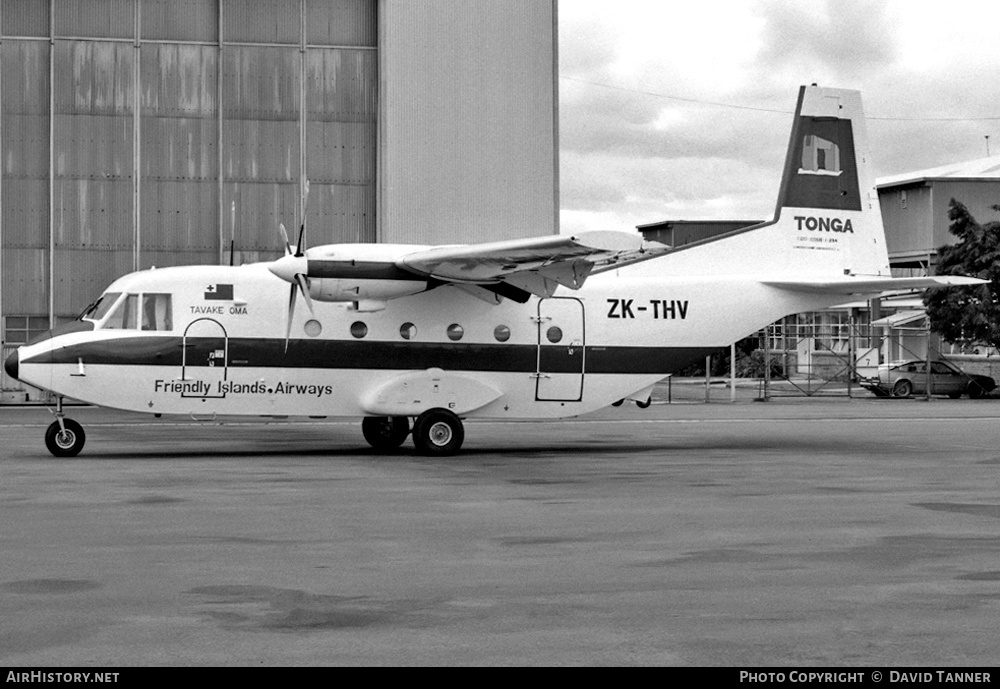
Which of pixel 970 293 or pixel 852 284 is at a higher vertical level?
pixel 970 293

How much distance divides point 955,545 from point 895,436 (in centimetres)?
1576

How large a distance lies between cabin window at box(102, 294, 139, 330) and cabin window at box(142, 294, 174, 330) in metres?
0.13

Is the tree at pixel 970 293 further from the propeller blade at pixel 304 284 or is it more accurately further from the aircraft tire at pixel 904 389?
the propeller blade at pixel 304 284

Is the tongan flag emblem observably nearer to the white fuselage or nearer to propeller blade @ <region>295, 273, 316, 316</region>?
the white fuselage

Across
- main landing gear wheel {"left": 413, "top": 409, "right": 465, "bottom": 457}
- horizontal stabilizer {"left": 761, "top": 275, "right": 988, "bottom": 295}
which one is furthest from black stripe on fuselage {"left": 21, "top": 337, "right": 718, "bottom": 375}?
horizontal stabilizer {"left": 761, "top": 275, "right": 988, "bottom": 295}

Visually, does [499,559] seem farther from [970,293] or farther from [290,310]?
[970,293]

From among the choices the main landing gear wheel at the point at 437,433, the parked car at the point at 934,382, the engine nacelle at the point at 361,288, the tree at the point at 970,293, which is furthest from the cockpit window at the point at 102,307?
the tree at the point at 970,293

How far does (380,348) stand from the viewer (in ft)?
69.8

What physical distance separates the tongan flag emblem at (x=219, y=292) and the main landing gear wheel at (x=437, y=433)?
3813 mm

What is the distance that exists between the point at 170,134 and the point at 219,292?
18.3 m

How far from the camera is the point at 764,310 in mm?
23438

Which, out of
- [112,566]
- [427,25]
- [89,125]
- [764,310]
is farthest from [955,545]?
[89,125]

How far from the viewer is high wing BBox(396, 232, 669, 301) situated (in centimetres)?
1836

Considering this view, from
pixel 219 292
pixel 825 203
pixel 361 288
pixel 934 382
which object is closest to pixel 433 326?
pixel 361 288
